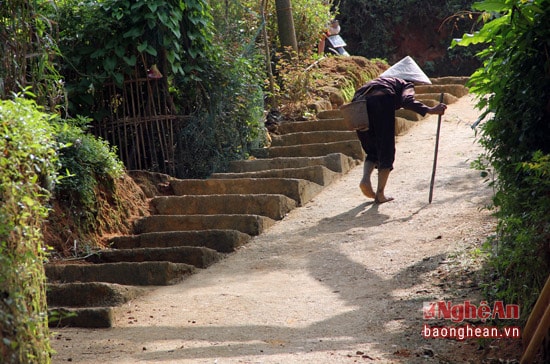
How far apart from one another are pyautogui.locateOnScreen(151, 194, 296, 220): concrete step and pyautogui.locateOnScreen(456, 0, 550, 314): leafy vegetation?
12.6 ft

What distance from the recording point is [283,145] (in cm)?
1213

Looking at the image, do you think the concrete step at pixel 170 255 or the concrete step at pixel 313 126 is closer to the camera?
the concrete step at pixel 170 255

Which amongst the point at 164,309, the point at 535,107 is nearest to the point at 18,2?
the point at 164,309

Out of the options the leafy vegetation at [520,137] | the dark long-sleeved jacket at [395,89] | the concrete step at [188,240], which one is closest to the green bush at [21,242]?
the leafy vegetation at [520,137]

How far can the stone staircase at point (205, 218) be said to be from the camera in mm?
7023

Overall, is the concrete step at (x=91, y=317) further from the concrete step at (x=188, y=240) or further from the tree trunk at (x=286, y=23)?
the tree trunk at (x=286, y=23)

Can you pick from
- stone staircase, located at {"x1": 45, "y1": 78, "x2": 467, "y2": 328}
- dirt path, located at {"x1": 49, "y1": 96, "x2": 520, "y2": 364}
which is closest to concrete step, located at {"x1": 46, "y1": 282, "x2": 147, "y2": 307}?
stone staircase, located at {"x1": 45, "y1": 78, "x2": 467, "y2": 328}

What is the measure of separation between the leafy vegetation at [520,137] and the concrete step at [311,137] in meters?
5.88

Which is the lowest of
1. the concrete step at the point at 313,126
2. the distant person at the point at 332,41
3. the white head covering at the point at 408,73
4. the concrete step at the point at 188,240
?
the concrete step at the point at 188,240

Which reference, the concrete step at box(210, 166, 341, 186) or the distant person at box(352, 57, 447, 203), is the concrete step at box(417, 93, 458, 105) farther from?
the distant person at box(352, 57, 447, 203)

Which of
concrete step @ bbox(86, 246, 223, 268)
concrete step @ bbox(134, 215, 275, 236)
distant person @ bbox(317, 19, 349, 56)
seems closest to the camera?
concrete step @ bbox(86, 246, 223, 268)

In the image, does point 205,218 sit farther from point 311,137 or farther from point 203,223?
point 311,137

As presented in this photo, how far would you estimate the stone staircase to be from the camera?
23.0 feet

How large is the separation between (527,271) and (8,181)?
3.21 metres
